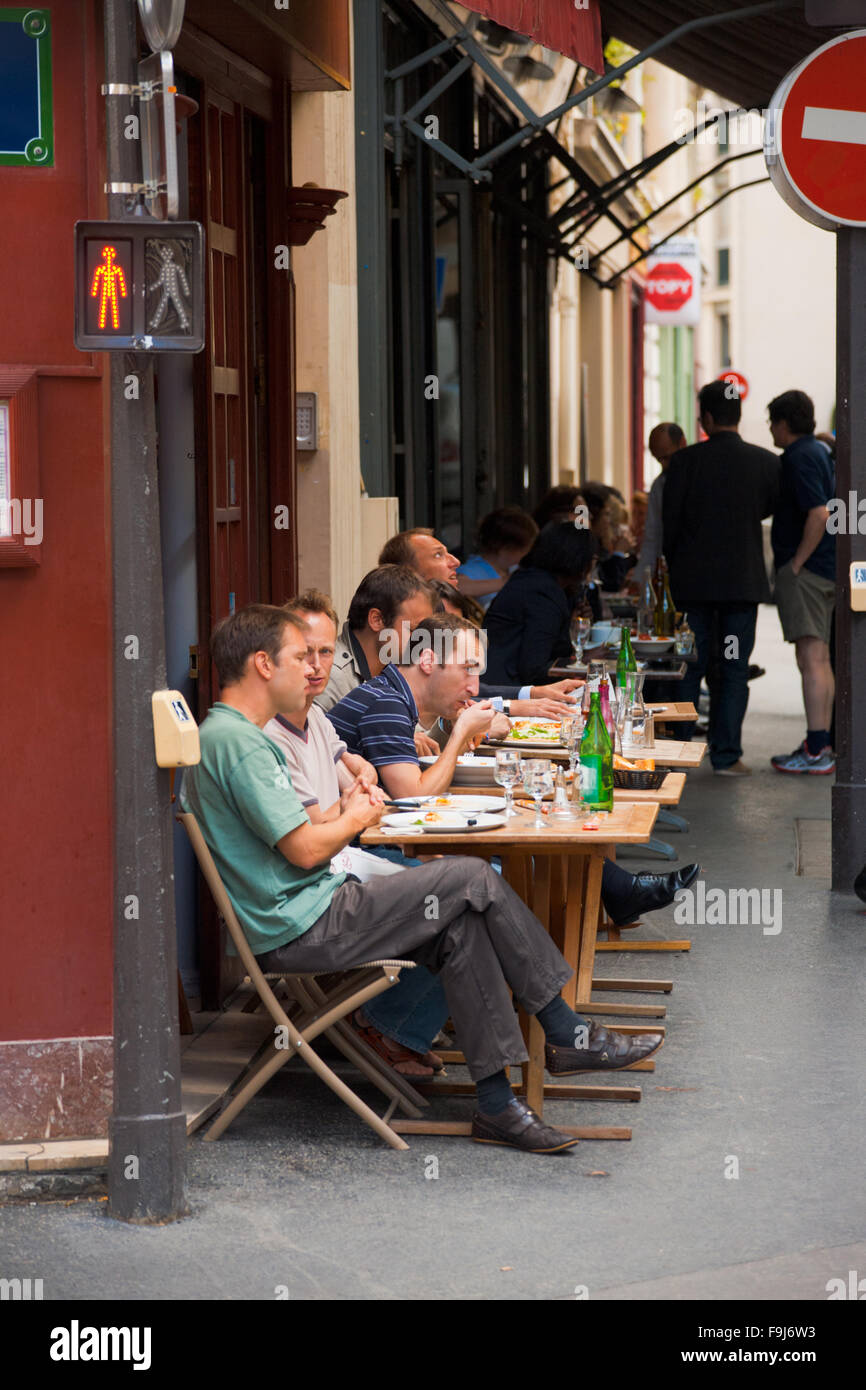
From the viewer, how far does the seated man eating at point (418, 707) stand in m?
5.79

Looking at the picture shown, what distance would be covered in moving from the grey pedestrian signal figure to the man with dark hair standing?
282 inches

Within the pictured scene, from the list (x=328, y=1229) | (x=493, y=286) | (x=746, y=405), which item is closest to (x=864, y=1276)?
(x=328, y=1229)

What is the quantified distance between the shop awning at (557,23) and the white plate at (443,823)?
9.91 ft

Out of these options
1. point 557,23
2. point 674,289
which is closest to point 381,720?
point 557,23

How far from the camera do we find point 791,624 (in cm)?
1131

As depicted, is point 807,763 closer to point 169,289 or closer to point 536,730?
point 536,730

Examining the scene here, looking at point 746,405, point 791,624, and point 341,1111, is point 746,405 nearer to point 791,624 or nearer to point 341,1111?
point 791,624

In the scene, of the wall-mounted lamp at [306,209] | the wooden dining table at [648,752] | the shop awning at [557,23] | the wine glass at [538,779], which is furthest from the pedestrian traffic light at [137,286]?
the wall-mounted lamp at [306,209]

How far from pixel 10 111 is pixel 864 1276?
336 centimetres

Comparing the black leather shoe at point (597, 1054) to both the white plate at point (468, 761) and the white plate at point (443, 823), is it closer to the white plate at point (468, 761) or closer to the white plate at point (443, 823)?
the white plate at point (443, 823)

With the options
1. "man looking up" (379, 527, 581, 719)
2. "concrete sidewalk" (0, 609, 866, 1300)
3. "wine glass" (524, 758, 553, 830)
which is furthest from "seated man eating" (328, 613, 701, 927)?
"man looking up" (379, 527, 581, 719)

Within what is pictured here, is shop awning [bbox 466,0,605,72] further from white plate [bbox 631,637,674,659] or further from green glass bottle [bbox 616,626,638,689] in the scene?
white plate [bbox 631,637,674,659]

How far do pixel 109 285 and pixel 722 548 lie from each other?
693 centimetres

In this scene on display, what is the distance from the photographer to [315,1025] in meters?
4.96
